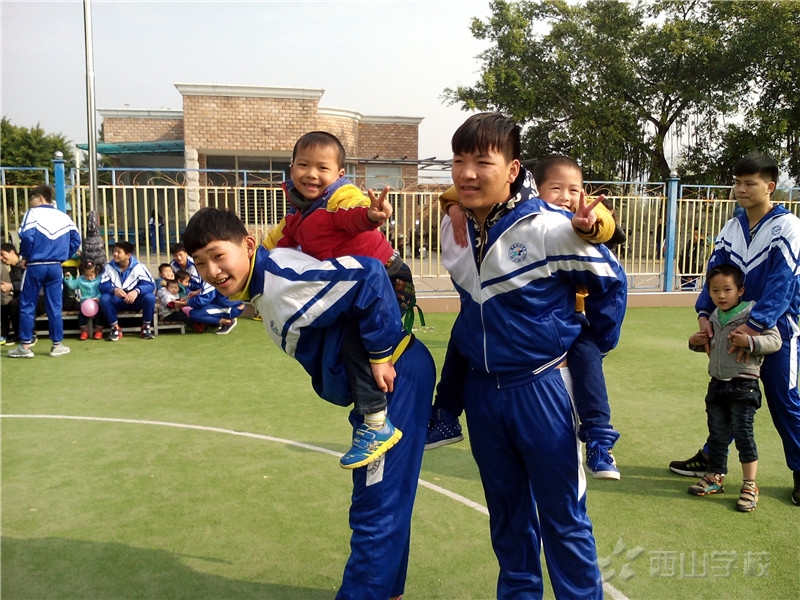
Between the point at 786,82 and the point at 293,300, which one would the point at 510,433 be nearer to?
the point at 293,300

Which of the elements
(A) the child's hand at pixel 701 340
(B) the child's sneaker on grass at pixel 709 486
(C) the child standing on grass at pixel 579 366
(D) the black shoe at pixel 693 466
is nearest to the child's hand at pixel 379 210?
(C) the child standing on grass at pixel 579 366

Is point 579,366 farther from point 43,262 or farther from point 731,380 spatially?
point 43,262

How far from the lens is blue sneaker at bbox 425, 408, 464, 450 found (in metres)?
2.77

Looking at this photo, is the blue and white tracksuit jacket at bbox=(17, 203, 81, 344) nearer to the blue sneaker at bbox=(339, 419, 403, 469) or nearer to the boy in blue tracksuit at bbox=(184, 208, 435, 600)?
the boy in blue tracksuit at bbox=(184, 208, 435, 600)

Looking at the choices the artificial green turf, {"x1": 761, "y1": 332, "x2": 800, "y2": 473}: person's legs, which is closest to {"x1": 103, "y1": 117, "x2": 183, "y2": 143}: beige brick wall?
the artificial green turf

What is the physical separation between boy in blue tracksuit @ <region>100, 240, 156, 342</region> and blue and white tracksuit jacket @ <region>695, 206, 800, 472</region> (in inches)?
290

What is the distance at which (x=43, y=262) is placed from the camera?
26.2ft

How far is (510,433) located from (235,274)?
1110 millimetres

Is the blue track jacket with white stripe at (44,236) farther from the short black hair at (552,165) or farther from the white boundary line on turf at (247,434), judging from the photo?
the short black hair at (552,165)

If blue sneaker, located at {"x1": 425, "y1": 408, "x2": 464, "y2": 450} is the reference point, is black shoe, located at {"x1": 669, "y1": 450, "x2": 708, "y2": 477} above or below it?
below

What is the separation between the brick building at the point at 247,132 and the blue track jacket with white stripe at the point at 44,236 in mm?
11223

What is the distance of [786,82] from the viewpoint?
770 inches

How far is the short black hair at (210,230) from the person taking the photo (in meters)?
2.37

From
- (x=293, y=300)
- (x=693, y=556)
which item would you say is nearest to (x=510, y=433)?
(x=293, y=300)
